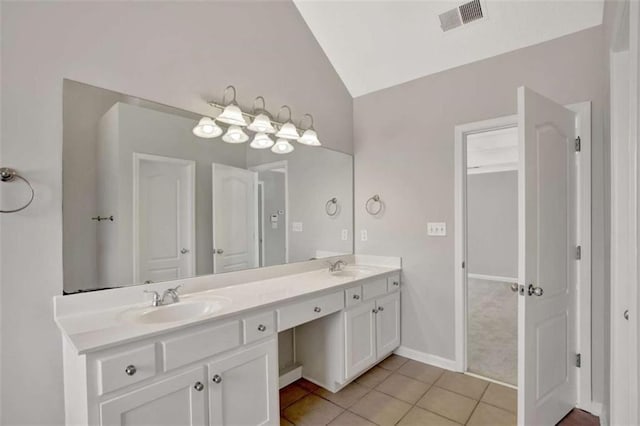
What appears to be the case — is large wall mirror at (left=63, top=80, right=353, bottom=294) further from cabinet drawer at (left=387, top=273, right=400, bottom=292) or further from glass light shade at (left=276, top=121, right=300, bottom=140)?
cabinet drawer at (left=387, top=273, right=400, bottom=292)

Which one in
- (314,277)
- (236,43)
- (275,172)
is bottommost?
(314,277)

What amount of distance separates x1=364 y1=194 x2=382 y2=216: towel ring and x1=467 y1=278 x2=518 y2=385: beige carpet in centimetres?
155

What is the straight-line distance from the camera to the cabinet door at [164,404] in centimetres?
122

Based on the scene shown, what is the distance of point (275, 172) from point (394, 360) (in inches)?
77.0

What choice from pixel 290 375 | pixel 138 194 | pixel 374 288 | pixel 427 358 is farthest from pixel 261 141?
pixel 427 358

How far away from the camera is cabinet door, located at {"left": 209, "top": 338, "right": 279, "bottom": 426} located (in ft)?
5.02

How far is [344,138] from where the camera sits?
10.4 ft

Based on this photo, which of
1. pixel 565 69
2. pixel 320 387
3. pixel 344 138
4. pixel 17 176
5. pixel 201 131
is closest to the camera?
pixel 17 176

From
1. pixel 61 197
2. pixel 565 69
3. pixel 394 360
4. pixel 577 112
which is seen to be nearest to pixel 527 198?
pixel 577 112

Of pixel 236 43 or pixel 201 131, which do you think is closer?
pixel 201 131

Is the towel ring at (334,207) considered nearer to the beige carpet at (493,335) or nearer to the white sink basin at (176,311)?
the white sink basin at (176,311)

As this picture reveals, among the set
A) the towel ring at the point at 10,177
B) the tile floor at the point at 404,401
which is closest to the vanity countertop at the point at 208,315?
the towel ring at the point at 10,177

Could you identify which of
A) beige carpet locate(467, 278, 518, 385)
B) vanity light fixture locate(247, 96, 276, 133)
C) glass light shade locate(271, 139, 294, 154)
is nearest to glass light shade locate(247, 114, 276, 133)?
vanity light fixture locate(247, 96, 276, 133)

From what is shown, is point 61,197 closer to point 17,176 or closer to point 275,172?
point 17,176
